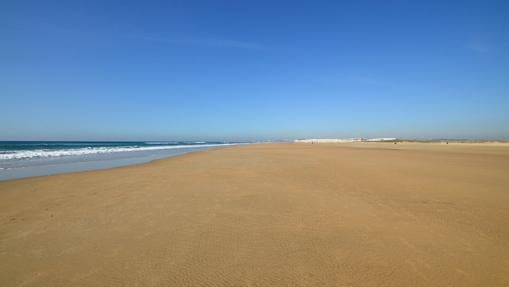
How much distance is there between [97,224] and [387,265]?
4.58 metres

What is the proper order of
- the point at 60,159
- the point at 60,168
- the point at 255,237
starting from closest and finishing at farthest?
the point at 255,237 → the point at 60,168 → the point at 60,159

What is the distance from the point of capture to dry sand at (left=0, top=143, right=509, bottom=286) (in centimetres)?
285

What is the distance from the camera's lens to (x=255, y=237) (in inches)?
153

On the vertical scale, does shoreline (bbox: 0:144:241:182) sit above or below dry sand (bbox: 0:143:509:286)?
above

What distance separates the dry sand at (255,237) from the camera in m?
2.85

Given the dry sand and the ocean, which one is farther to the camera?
the ocean

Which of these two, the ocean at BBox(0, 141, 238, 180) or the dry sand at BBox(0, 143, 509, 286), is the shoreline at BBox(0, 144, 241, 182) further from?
the dry sand at BBox(0, 143, 509, 286)

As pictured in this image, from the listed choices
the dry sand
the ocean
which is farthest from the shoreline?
the dry sand

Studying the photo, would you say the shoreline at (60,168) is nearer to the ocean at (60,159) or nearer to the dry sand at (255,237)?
the ocean at (60,159)

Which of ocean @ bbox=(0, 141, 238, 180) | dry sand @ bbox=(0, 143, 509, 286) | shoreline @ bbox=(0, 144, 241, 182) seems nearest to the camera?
dry sand @ bbox=(0, 143, 509, 286)

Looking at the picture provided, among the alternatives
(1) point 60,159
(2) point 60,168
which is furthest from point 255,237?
(1) point 60,159

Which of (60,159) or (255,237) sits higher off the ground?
(60,159)

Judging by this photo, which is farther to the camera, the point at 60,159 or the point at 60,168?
the point at 60,159

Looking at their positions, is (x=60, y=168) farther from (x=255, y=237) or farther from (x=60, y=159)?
(x=255, y=237)
